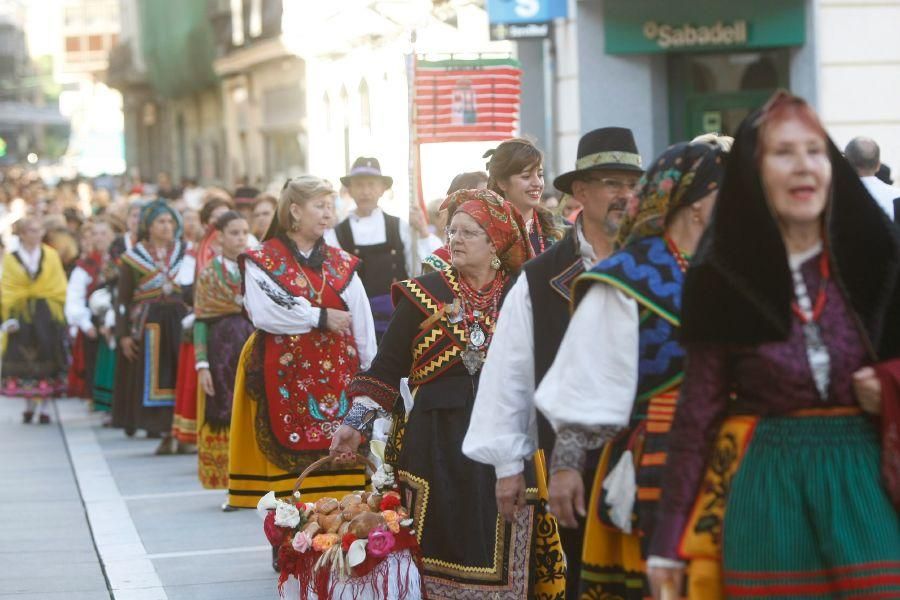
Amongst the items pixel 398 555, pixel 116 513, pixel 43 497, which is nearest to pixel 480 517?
pixel 398 555

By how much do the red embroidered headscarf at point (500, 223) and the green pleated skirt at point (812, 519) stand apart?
2.60m

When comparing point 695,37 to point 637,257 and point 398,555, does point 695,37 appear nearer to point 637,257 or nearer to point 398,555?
point 398,555

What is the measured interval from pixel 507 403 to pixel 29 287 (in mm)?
13200

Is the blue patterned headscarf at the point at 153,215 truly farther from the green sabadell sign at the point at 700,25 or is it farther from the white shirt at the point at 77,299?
the green sabadell sign at the point at 700,25

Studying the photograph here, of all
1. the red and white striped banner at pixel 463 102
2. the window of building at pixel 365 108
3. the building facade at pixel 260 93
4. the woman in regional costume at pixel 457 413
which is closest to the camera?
the woman in regional costume at pixel 457 413

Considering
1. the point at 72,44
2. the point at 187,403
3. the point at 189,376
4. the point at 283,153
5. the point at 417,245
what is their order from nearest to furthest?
the point at 417,245, the point at 189,376, the point at 187,403, the point at 283,153, the point at 72,44

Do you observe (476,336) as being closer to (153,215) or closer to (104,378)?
(153,215)

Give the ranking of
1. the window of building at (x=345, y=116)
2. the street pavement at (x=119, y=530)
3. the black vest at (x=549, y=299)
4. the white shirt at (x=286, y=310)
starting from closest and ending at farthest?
the black vest at (x=549, y=299) < the white shirt at (x=286, y=310) < the street pavement at (x=119, y=530) < the window of building at (x=345, y=116)

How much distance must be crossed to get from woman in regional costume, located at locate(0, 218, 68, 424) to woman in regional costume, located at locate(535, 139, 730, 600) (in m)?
13.2

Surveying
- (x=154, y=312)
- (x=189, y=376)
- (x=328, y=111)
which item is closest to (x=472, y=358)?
(x=189, y=376)

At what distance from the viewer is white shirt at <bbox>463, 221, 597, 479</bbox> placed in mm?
5391

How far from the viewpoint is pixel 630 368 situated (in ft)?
15.6

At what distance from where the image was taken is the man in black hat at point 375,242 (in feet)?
37.7

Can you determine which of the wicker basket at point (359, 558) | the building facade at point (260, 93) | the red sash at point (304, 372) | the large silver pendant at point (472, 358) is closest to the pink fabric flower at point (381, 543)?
the wicker basket at point (359, 558)
